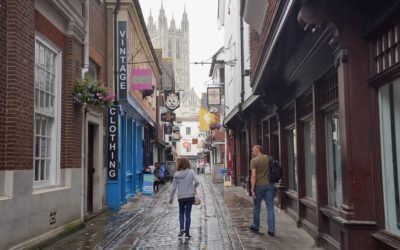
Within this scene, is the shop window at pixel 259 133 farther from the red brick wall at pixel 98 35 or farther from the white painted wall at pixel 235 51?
the red brick wall at pixel 98 35

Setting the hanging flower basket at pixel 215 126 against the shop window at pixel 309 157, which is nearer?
the shop window at pixel 309 157

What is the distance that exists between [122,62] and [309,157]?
714cm

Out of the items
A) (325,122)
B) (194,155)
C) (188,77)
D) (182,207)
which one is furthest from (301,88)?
(188,77)

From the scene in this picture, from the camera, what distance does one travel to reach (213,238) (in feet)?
32.0

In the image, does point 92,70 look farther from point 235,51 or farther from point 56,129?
point 235,51

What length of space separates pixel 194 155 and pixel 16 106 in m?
92.0

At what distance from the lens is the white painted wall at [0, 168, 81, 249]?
23.9ft

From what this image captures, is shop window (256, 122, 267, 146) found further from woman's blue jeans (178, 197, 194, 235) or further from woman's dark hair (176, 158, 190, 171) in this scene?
woman's blue jeans (178, 197, 194, 235)

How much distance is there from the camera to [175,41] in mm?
137500

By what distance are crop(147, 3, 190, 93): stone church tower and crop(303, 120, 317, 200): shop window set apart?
12409cm

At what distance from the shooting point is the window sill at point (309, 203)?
9.20m

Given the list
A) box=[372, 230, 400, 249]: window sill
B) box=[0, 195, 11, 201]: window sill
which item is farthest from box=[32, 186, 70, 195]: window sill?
box=[372, 230, 400, 249]: window sill

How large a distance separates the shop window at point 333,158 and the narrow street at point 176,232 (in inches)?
42.1

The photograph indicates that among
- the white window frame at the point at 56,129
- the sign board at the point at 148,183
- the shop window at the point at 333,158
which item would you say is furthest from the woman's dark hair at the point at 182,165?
the sign board at the point at 148,183
